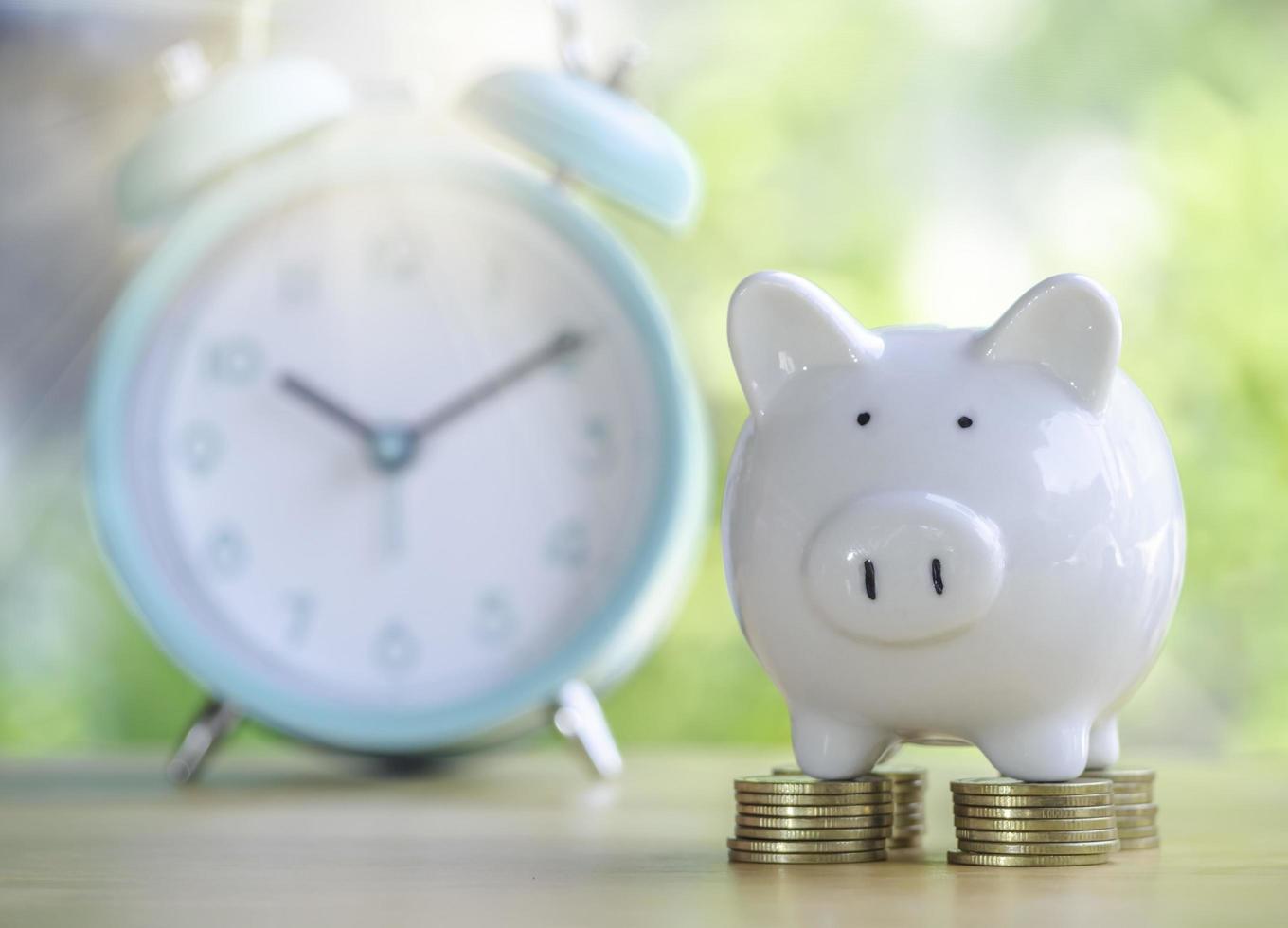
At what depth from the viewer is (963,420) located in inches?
24.6

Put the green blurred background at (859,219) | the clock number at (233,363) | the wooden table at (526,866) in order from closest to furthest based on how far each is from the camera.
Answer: the wooden table at (526,866)
the clock number at (233,363)
the green blurred background at (859,219)

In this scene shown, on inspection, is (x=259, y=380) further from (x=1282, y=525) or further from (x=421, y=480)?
(x=1282, y=525)

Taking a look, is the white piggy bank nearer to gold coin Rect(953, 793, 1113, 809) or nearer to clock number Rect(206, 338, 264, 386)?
gold coin Rect(953, 793, 1113, 809)

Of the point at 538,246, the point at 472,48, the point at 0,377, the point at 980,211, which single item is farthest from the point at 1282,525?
the point at 0,377

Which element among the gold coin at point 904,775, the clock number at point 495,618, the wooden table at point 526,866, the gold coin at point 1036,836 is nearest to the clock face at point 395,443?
the clock number at point 495,618

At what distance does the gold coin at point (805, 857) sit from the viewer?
2.11ft

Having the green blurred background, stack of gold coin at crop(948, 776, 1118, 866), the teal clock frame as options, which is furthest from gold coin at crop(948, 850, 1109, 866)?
the green blurred background

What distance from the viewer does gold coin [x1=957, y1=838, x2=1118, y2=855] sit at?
0.62 meters

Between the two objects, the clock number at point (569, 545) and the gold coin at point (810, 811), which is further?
the clock number at point (569, 545)

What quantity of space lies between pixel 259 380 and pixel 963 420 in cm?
75

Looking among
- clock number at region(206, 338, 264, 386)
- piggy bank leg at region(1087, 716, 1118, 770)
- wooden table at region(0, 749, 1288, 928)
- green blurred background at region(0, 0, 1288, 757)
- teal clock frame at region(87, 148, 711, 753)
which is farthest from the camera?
green blurred background at region(0, 0, 1288, 757)

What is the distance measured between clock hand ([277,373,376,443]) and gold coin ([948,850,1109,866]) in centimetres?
68

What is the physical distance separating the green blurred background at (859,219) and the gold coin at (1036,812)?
6.67 ft

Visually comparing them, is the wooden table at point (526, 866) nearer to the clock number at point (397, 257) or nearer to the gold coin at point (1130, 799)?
the gold coin at point (1130, 799)
